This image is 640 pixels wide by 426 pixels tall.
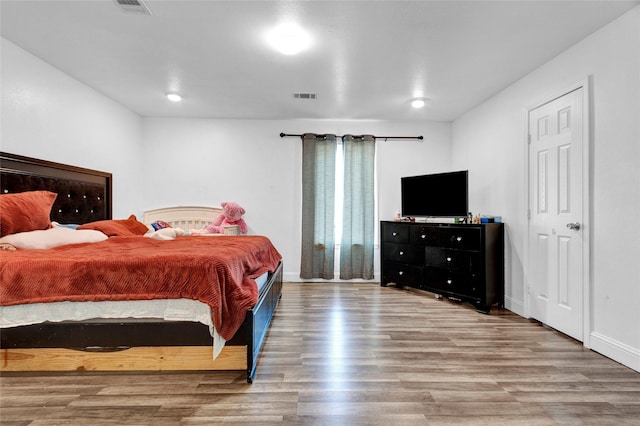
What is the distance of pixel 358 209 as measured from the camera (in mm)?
4520

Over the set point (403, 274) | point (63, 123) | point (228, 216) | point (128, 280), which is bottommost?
point (403, 274)

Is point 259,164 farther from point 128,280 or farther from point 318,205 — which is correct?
point 128,280

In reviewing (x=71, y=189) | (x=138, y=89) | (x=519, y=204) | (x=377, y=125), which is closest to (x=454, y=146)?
(x=377, y=125)

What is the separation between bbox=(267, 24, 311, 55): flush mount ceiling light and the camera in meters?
2.27

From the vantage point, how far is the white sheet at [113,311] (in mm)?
1646

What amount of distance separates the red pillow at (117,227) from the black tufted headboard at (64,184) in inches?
9.7

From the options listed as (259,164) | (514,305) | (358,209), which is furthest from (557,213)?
(259,164)

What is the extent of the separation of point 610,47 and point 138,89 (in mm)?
4415

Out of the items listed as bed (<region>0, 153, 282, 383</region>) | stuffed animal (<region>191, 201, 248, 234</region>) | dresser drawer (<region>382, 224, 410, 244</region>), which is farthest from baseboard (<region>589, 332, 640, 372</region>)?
stuffed animal (<region>191, 201, 248, 234</region>)

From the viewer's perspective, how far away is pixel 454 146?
4.55 meters

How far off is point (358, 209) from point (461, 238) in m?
1.57

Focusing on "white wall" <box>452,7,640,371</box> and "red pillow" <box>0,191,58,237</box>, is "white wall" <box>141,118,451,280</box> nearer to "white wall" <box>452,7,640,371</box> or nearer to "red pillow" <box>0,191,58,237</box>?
"white wall" <box>452,7,640,371</box>

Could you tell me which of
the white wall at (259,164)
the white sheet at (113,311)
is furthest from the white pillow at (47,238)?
the white wall at (259,164)

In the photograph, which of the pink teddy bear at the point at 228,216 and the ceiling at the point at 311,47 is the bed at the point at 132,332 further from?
the pink teddy bear at the point at 228,216
